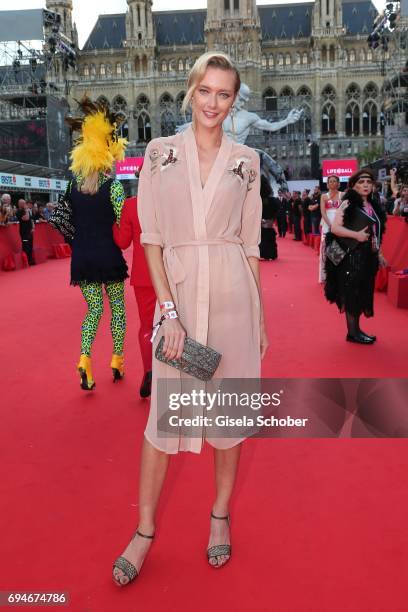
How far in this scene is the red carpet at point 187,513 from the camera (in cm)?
201

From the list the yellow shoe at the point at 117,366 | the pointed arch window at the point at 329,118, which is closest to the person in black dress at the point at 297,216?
the yellow shoe at the point at 117,366

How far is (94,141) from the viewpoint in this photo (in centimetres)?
363

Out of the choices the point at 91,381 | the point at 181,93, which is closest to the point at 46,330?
the point at 91,381

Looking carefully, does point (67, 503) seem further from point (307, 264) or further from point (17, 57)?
point (17, 57)

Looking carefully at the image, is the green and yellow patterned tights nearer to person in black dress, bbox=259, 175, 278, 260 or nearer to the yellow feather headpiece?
the yellow feather headpiece

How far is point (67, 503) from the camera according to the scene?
259 centimetres

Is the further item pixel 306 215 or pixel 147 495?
pixel 306 215

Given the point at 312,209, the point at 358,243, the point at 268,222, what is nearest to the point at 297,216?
the point at 312,209

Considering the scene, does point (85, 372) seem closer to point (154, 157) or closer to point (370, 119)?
point (154, 157)

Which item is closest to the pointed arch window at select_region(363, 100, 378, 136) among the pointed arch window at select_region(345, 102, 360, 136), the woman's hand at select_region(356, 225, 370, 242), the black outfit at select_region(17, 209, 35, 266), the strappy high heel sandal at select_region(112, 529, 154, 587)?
the pointed arch window at select_region(345, 102, 360, 136)

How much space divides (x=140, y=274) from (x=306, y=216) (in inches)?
506

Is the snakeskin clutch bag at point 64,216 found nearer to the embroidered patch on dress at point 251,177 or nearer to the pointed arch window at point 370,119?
the embroidered patch on dress at point 251,177

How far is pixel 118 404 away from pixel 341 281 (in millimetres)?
2466

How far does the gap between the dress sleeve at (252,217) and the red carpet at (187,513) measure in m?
1.18
